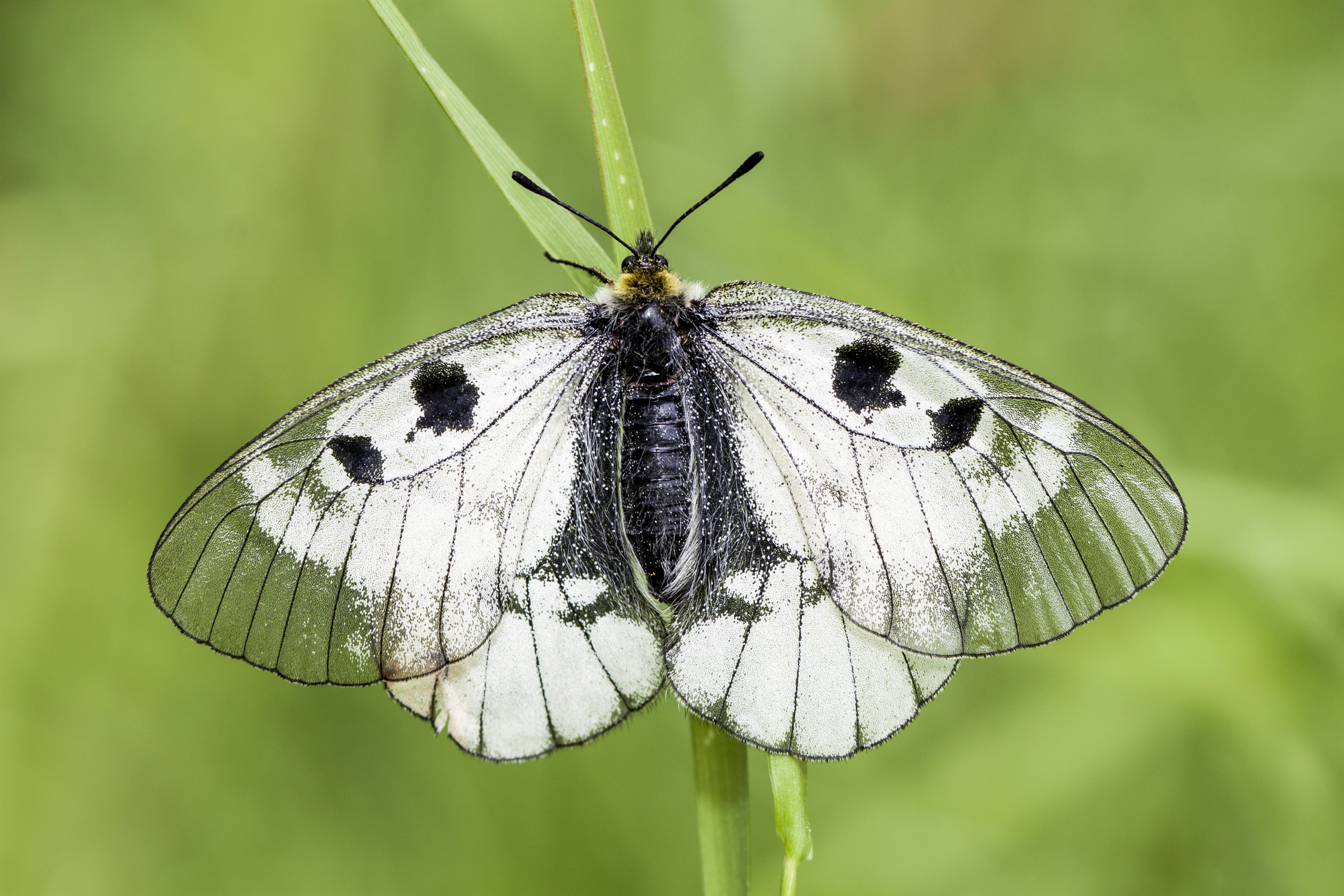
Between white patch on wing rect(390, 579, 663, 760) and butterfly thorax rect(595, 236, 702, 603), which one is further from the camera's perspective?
butterfly thorax rect(595, 236, 702, 603)

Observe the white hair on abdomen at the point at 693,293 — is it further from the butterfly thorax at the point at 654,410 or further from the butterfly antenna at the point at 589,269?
the butterfly antenna at the point at 589,269

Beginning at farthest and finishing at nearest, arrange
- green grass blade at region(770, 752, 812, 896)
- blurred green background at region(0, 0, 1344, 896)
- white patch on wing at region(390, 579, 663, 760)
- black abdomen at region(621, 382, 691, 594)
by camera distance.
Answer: blurred green background at region(0, 0, 1344, 896)
black abdomen at region(621, 382, 691, 594)
white patch on wing at region(390, 579, 663, 760)
green grass blade at region(770, 752, 812, 896)

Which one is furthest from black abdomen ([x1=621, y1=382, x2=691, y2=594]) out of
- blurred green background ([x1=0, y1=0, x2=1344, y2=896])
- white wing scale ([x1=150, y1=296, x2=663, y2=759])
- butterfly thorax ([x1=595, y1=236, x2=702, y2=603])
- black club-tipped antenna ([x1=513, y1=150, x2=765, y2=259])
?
blurred green background ([x1=0, y1=0, x2=1344, y2=896])

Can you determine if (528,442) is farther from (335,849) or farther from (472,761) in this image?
(335,849)

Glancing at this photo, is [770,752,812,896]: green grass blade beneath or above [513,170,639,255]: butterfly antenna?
beneath

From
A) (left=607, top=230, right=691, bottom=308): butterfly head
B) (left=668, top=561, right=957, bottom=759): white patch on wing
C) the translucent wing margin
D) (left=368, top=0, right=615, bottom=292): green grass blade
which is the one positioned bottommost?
(left=668, top=561, right=957, bottom=759): white patch on wing

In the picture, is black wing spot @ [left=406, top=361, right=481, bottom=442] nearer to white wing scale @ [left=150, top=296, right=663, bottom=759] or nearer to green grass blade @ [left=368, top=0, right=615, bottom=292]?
white wing scale @ [left=150, top=296, right=663, bottom=759]
